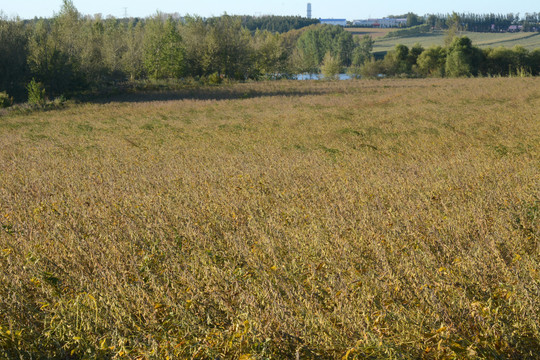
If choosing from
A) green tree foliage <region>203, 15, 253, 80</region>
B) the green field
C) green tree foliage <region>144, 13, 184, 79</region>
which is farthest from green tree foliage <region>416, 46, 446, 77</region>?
the green field

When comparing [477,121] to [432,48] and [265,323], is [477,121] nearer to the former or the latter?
[265,323]

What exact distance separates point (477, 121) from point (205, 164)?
1133cm

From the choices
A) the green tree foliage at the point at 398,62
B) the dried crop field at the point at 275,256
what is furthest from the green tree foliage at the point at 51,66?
the green tree foliage at the point at 398,62

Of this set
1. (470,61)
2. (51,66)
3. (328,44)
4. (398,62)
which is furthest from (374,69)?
(328,44)

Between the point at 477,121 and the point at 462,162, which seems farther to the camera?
the point at 477,121

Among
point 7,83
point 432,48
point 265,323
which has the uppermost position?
point 432,48

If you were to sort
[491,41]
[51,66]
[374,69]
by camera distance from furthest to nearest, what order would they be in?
[491,41], [374,69], [51,66]

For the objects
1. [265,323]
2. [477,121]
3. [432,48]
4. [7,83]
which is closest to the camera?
[265,323]

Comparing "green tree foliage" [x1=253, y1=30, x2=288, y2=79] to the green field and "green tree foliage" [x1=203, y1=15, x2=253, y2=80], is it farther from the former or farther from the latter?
the green field

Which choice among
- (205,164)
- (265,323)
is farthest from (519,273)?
(205,164)

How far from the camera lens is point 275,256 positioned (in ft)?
14.7

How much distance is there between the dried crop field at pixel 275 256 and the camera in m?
3.07

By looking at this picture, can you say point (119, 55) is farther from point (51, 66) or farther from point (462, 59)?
point (462, 59)

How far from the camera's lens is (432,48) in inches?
2793
